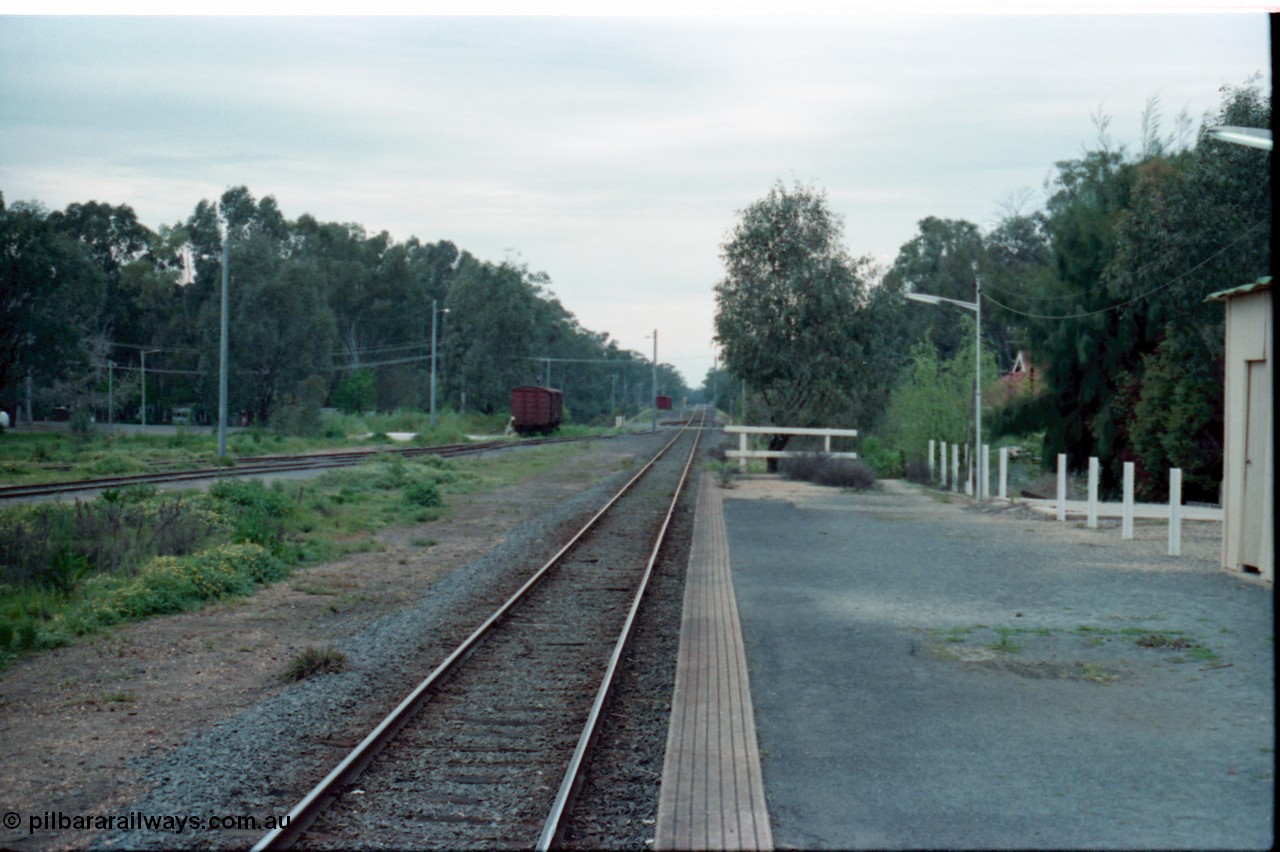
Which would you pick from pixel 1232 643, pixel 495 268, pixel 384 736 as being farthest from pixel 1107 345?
pixel 495 268

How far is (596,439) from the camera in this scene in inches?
2473

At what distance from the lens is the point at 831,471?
29.1 metres

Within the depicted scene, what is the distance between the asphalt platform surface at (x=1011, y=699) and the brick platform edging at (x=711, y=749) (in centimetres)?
14

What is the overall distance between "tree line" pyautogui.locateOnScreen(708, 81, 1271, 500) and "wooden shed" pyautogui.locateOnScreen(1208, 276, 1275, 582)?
40.5 feet

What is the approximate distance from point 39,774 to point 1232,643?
8.75 metres

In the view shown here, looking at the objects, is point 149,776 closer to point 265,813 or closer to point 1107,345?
point 265,813

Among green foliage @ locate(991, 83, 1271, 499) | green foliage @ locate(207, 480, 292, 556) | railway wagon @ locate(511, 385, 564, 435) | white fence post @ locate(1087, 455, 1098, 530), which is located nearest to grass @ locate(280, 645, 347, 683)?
Answer: green foliage @ locate(207, 480, 292, 556)

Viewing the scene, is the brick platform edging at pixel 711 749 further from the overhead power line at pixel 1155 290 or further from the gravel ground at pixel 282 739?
the overhead power line at pixel 1155 290

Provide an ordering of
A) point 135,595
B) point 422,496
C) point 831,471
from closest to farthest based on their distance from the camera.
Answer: point 135,595 → point 422,496 → point 831,471

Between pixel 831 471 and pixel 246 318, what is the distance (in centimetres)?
4182

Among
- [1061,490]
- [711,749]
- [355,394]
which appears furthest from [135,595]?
[355,394]

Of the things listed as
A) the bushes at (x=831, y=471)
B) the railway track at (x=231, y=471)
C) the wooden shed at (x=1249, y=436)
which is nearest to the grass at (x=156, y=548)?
the railway track at (x=231, y=471)

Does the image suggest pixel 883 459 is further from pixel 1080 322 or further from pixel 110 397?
pixel 110 397

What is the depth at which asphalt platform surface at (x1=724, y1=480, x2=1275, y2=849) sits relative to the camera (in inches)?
209
